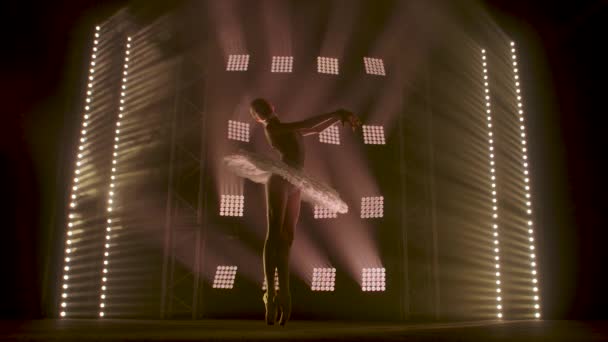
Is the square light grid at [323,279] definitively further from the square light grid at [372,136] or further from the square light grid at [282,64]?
the square light grid at [282,64]

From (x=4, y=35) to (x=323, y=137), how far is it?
396 centimetres

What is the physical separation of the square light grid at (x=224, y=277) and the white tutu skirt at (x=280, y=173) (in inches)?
99.7

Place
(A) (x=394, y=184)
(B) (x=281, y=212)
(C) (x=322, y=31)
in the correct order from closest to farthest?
(B) (x=281, y=212) → (A) (x=394, y=184) → (C) (x=322, y=31)

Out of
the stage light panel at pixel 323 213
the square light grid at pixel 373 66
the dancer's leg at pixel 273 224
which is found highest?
the square light grid at pixel 373 66

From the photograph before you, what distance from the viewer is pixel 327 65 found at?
6.47 metres

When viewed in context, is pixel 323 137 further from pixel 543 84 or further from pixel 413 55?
pixel 543 84

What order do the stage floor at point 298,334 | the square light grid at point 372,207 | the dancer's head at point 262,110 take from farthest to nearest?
the square light grid at point 372,207 < the dancer's head at point 262,110 < the stage floor at point 298,334

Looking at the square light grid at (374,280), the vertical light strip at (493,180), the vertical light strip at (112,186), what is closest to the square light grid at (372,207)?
the square light grid at (374,280)

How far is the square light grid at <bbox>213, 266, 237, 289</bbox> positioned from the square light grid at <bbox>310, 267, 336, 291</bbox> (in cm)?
95

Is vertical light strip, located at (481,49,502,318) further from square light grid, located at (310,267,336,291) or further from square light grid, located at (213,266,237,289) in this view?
square light grid, located at (213,266,237,289)

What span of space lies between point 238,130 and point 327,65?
1.42m

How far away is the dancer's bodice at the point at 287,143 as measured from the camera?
3.64m

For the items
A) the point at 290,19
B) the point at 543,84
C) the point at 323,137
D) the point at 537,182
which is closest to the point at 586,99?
the point at 543,84

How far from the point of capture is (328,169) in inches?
248
